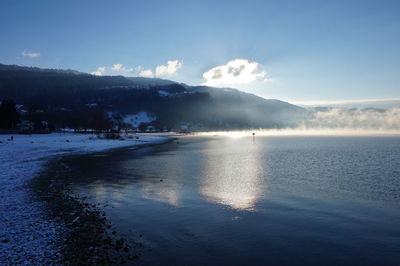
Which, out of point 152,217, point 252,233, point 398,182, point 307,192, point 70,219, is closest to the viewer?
point 252,233

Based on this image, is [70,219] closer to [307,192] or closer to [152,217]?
[152,217]

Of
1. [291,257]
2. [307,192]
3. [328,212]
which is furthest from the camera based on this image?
[307,192]

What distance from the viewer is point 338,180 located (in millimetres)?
33406

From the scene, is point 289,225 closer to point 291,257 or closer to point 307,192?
point 291,257

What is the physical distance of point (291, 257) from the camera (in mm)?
12953

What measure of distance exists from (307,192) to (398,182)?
13.6 meters

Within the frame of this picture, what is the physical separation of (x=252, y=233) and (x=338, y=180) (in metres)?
23.0

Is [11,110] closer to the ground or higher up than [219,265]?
higher up

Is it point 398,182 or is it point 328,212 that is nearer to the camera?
point 328,212

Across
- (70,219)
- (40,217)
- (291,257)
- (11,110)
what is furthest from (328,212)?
(11,110)

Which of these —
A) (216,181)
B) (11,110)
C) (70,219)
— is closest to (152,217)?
(70,219)

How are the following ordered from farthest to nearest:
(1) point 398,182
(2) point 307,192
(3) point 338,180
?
(3) point 338,180, (1) point 398,182, (2) point 307,192

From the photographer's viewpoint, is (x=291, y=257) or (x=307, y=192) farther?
(x=307, y=192)

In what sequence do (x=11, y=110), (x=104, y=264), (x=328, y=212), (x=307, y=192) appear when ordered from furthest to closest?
(x=11, y=110), (x=307, y=192), (x=328, y=212), (x=104, y=264)
